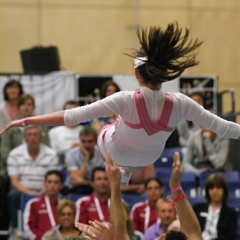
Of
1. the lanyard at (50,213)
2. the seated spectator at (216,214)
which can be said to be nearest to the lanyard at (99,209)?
A: the lanyard at (50,213)

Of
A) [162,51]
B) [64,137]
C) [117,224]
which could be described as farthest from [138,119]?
[64,137]

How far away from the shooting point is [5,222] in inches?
281

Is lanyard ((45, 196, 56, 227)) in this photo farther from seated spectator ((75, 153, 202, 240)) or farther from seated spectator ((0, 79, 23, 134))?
seated spectator ((75, 153, 202, 240))

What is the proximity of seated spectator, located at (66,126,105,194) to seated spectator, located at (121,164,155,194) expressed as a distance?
0.42 m

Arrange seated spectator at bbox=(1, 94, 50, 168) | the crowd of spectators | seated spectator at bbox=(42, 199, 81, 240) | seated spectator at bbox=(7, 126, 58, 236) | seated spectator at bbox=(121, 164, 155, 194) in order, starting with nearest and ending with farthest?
seated spectator at bbox=(42, 199, 81, 240)
the crowd of spectators
seated spectator at bbox=(7, 126, 58, 236)
seated spectator at bbox=(121, 164, 155, 194)
seated spectator at bbox=(1, 94, 50, 168)

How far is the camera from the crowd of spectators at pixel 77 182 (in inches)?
251

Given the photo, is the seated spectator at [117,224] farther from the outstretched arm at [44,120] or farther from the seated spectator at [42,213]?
the seated spectator at [42,213]

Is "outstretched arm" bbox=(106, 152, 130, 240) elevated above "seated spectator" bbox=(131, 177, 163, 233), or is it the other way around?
"outstretched arm" bbox=(106, 152, 130, 240)

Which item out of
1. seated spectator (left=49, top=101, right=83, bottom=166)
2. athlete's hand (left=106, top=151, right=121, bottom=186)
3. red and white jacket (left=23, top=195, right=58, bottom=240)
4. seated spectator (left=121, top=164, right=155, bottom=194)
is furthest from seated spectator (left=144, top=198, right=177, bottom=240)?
athlete's hand (left=106, top=151, right=121, bottom=186)

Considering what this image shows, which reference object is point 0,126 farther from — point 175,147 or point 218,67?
point 218,67

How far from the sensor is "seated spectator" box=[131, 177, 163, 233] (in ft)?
21.9

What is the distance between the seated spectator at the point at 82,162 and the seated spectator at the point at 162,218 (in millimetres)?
1038

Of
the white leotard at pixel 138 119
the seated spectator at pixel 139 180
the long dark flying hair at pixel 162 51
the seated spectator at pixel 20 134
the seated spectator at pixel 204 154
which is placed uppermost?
the long dark flying hair at pixel 162 51

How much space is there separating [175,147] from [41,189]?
1961 millimetres
